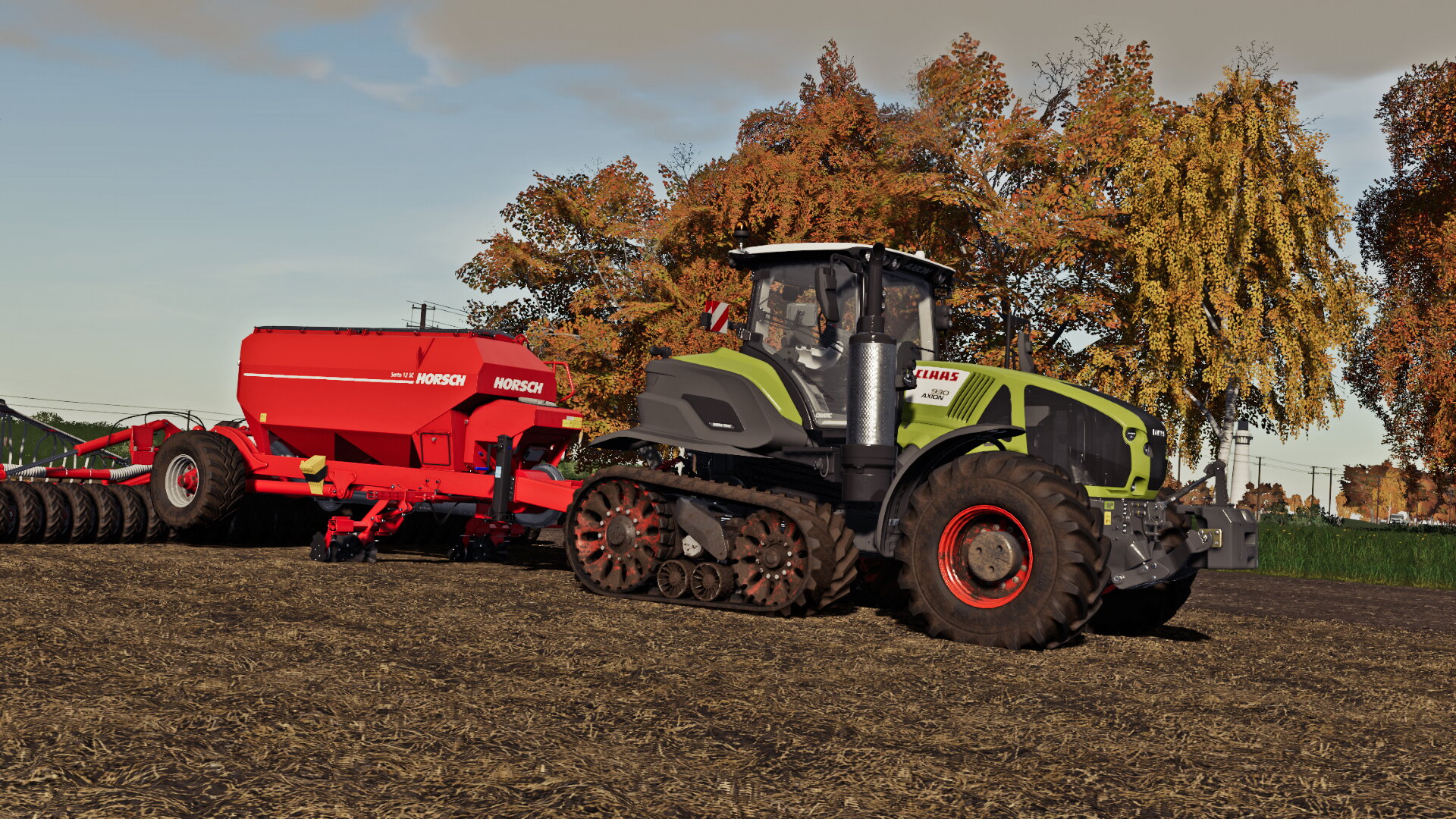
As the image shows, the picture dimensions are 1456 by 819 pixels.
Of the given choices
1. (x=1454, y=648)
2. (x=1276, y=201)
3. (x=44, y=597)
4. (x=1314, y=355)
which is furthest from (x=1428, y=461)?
(x=44, y=597)

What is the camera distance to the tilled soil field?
180 inches

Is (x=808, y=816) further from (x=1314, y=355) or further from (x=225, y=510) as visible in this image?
(x=1314, y=355)

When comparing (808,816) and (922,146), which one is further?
(922,146)

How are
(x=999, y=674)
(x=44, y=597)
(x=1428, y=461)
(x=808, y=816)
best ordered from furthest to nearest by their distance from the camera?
(x=1428, y=461)
(x=44, y=597)
(x=999, y=674)
(x=808, y=816)

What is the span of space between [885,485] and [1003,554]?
1103mm

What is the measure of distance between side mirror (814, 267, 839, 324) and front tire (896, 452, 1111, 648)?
1.34 metres

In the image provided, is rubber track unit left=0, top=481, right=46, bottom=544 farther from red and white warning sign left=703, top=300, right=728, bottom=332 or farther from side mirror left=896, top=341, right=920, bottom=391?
side mirror left=896, top=341, right=920, bottom=391

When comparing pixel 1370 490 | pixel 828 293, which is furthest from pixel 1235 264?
pixel 1370 490

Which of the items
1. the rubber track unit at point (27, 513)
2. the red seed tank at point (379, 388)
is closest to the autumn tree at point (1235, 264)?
the red seed tank at point (379, 388)

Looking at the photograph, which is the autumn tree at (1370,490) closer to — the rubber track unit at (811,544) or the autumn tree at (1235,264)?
the autumn tree at (1235,264)

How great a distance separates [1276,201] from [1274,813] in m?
24.3

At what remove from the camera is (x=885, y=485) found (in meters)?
9.21

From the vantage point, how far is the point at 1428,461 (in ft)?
96.3

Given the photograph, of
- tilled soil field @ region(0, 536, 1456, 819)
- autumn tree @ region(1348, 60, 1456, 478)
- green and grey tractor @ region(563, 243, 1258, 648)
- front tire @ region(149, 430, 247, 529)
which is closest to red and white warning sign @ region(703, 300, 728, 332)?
green and grey tractor @ region(563, 243, 1258, 648)
